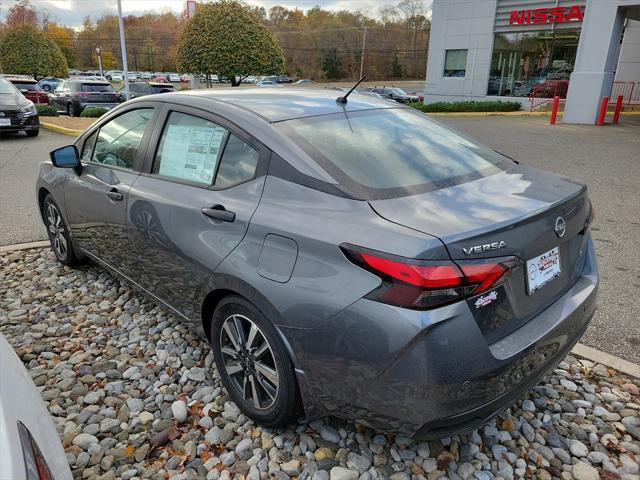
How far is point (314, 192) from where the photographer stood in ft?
7.06

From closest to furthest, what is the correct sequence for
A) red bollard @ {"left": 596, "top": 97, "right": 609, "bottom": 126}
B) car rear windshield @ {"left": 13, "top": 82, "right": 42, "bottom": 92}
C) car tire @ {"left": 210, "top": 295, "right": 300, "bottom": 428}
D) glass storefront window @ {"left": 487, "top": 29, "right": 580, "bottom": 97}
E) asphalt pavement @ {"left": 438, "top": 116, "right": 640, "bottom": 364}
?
1. car tire @ {"left": 210, "top": 295, "right": 300, "bottom": 428}
2. asphalt pavement @ {"left": 438, "top": 116, "right": 640, "bottom": 364}
3. red bollard @ {"left": 596, "top": 97, "right": 609, "bottom": 126}
4. car rear windshield @ {"left": 13, "top": 82, "right": 42, "bottom": 92}
5. glass storefront window @ {"left": 487, "top": 29, "right": 580, "bottom": 97}

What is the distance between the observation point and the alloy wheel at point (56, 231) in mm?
4277

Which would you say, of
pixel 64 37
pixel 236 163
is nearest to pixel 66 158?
pixel 236 163

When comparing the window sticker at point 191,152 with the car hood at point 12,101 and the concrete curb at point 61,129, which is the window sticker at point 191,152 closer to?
the concrete curb at point 61,129

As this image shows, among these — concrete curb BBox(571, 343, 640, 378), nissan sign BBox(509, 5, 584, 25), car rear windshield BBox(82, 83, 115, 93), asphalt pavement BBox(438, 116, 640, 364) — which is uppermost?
nissan sign BBox(509, 5, 584, 25)

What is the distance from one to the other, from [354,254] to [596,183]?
23.8ft

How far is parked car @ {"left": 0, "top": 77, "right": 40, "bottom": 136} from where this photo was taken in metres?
12.3

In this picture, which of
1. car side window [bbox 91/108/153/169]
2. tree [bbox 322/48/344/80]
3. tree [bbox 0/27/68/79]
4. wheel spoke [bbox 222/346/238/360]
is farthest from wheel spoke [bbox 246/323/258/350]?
tree [bbox 322/48/344/80]

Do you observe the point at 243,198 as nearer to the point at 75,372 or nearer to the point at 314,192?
the point at 314,192

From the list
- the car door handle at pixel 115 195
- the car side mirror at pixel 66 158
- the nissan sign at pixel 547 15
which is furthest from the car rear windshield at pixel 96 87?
the car door handle at pixel 115 195

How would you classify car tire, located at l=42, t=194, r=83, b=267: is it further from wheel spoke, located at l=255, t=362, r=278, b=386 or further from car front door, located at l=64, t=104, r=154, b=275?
wheel spoke, located at l=255, t=362, r=278, b=386

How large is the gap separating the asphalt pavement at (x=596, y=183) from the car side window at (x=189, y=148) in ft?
8.78

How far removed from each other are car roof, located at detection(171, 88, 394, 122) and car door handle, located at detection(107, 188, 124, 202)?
746mm

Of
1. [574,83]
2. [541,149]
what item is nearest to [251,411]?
[541,149]
